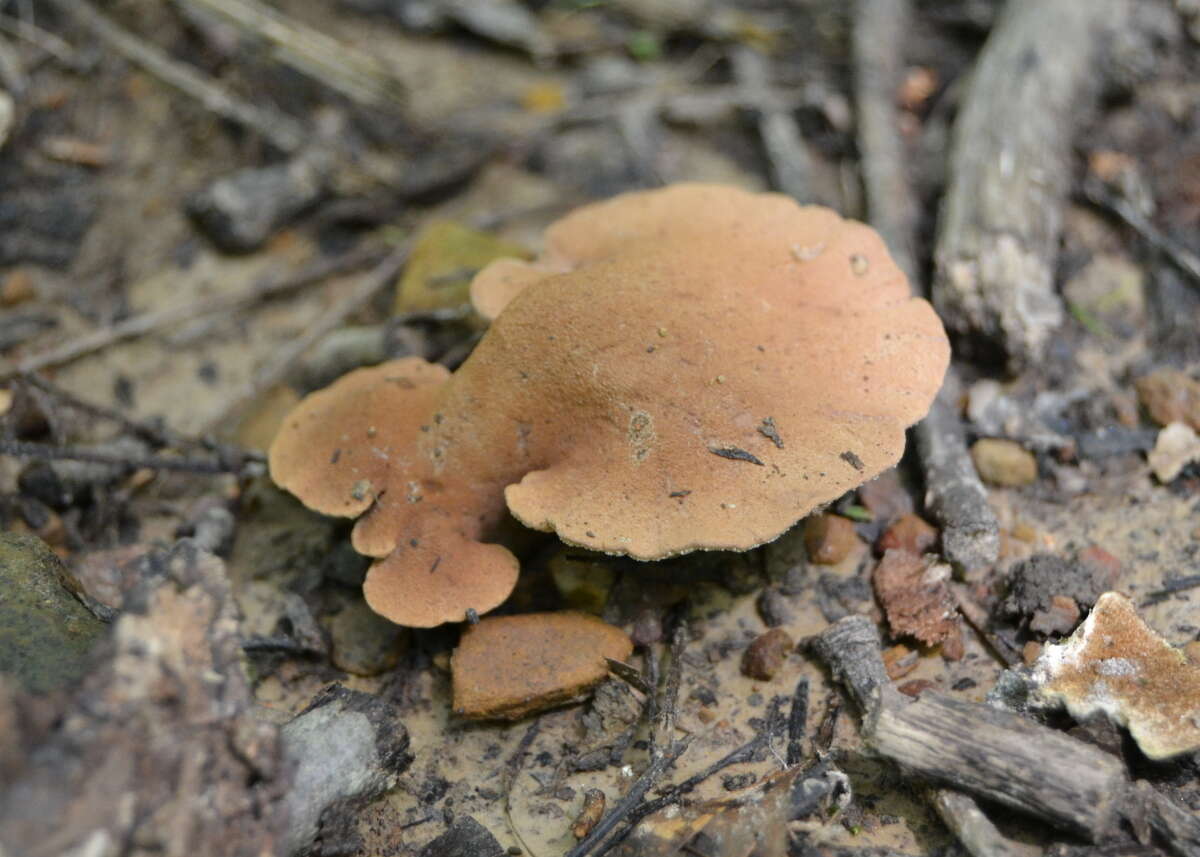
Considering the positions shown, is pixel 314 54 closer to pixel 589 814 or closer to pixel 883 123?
pixel 883 123

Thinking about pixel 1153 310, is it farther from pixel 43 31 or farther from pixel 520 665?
pixel 43 31

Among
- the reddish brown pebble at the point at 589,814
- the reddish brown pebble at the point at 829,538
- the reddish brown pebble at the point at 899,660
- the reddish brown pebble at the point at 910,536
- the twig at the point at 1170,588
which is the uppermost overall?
the twig at the point at 1170,588

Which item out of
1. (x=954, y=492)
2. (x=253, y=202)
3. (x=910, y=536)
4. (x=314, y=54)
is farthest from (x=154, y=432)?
(x=954, y=492)

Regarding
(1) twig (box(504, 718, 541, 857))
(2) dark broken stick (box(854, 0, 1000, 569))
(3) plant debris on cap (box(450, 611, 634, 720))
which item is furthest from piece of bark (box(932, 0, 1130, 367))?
(1) twig (box(504, 718, 541, 857))

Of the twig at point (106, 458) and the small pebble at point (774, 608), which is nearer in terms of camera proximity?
the small pebble at point (774, 608)

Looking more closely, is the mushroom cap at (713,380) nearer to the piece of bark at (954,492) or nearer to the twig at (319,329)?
the piece of bark at (954,492)

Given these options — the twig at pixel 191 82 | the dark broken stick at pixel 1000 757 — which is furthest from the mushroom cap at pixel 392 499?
the twig at pixel 191 82
